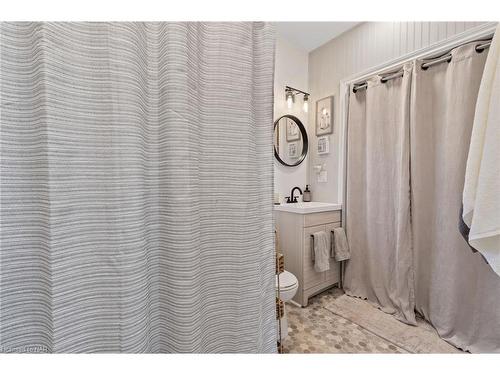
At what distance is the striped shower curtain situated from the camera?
1.65 feet

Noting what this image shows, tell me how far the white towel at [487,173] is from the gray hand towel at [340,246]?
916 millimetres

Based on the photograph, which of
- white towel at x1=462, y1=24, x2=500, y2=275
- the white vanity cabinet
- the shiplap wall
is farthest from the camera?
the white vanity cabinet

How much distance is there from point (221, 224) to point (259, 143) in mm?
293

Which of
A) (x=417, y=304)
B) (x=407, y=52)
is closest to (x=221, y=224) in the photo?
(x=417, y=304)

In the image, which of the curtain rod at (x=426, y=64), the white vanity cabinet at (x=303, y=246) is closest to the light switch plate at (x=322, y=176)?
the white vanity cabinet at (x=303, y=246)

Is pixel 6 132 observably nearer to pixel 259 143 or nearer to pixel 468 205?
pixel 259 143

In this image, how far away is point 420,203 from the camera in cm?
156

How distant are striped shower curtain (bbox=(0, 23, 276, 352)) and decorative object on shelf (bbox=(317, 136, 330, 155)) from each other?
5.32 ft

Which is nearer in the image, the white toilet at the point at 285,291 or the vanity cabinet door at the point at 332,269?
the white toilet at the point at 285,291

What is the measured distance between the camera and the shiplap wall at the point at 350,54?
5.03ft

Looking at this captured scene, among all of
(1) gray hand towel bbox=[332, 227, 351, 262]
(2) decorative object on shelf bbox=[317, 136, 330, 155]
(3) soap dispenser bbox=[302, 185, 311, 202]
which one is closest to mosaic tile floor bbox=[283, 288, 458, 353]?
(1) gray hand towel bbox=[332, 227, 351, 262]

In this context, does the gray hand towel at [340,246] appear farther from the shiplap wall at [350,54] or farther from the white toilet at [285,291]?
the white toilet at [285,291]

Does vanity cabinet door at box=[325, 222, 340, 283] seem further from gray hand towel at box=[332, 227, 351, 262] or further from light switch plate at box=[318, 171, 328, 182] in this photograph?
light switch plate at box=[318, 171, 328, 182]

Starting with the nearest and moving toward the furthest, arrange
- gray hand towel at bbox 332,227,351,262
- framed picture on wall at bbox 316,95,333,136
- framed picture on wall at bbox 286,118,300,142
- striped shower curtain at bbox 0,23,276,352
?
striped shower curtain at bbox 0,23,276,352 < gray hand towel at bbox 332,227,351,262 < framed picture on wall at bbox 316,95,333,136 < framed picture on wall at bbox 286,118,300,142
